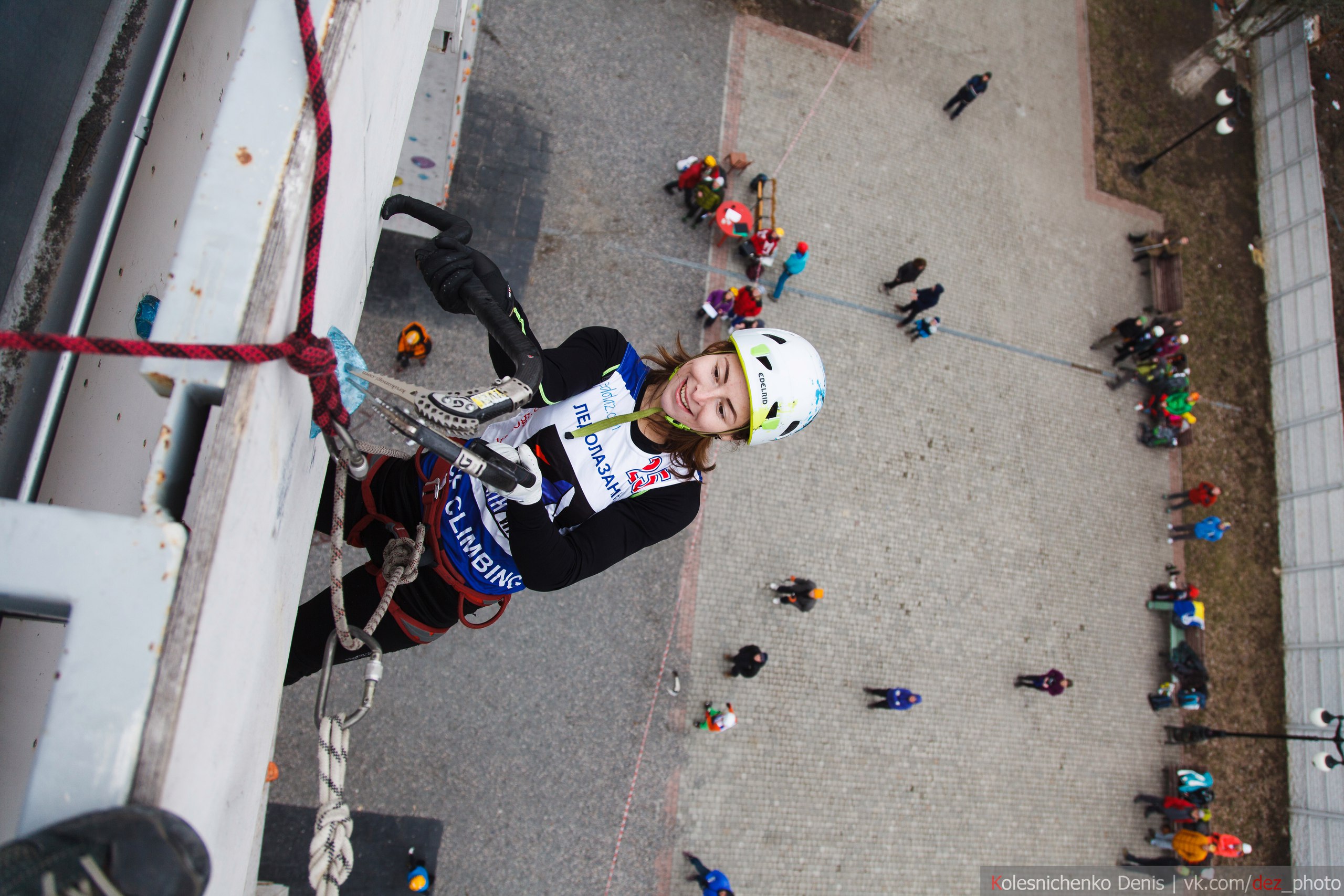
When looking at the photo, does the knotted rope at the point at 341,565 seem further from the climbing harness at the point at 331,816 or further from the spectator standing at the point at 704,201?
the spectator standing at the point at 704,201

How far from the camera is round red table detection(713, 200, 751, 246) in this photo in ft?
27.1

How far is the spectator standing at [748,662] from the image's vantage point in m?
7.09

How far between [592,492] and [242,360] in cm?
220

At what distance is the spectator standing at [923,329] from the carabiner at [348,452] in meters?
8.11

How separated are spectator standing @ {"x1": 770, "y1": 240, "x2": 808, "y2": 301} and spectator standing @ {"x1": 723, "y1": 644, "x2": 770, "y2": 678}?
4.29m

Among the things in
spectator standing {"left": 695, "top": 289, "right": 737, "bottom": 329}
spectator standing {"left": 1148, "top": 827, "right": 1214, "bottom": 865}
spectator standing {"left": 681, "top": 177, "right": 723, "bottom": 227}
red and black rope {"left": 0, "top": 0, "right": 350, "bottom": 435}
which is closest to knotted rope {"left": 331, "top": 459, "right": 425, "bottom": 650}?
red and black rope {"left": 0, "top": 0, "right": 350, "bottom": 435}

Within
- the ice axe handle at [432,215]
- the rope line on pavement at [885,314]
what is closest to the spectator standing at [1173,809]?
the rope line on pavement at [885,314]

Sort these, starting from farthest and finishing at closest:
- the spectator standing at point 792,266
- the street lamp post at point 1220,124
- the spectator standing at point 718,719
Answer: the street lamp post at point 1220,124, the spectator standing at point 792,266, the spectator standing at point 718,719

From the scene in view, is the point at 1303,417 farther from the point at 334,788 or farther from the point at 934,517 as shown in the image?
the point at 334,788

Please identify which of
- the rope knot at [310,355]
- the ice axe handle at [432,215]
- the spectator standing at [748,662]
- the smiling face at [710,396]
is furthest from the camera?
the spectator standing at [748,662]

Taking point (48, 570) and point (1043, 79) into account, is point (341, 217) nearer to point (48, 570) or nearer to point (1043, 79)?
point (48, 570)

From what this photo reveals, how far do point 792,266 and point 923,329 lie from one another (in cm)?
202

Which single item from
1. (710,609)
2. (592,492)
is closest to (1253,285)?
(710,609)

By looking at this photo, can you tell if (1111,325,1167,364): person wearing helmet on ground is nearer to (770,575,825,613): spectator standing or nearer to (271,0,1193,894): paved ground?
(271,0,1193,894): paved ground
